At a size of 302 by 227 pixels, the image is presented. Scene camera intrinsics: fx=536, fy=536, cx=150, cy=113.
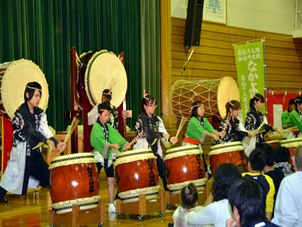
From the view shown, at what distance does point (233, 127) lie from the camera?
20.0ft

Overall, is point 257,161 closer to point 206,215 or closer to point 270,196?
point 270,196

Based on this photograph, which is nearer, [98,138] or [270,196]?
[270,196]

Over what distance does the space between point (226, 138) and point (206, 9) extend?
12.8ft

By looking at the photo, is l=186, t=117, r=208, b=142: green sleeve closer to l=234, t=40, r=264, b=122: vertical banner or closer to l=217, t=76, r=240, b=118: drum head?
l=217, t=76, r=240, b=118: drum head

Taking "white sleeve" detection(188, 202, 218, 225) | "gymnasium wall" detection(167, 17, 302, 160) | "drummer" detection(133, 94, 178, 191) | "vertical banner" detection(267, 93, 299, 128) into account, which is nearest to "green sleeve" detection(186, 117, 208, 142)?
"drummer" detection(133, 94, 178, 191)

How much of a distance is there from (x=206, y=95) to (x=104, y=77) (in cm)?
224

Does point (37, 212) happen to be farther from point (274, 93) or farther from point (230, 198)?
point (274, 93)

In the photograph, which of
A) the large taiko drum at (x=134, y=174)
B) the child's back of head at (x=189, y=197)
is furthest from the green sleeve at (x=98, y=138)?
the child's back of head at (x=189, y=197)

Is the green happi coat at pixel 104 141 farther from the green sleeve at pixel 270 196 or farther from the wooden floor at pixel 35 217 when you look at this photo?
the green sleeve at pixel 270 196

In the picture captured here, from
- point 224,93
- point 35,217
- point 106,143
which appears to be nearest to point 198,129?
point 106,143

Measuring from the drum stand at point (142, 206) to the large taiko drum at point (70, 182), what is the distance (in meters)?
0.55

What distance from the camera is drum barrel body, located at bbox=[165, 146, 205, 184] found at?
16.2ft

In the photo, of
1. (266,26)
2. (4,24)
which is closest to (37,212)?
(4,24)

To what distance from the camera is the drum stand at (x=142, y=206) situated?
4484 millimetres
